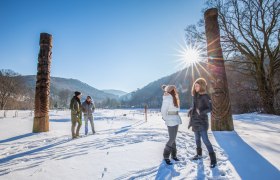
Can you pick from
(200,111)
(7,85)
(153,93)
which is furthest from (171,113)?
(153,93)

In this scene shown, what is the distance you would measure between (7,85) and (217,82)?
198 feet

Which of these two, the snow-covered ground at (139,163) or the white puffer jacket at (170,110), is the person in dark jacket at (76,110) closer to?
the snow-covered ground at (139,163)

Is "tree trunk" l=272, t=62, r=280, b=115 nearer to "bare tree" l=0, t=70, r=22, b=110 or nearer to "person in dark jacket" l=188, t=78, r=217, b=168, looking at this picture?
"person in dark jacket" l=188, t=78, r=217, b=168

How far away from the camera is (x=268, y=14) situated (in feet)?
52.5

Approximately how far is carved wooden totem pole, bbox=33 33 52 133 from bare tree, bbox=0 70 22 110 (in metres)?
52.7

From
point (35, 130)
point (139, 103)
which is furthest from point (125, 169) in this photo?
point (139, 103)

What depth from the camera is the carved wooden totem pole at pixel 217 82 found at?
8.25m

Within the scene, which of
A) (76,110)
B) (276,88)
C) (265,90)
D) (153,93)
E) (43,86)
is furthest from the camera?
(153,93)

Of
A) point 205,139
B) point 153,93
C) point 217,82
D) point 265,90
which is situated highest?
point 153,93

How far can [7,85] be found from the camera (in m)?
53.1

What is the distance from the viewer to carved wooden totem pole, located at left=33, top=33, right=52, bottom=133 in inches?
369

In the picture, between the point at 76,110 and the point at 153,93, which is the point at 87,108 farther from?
the point at 153,93

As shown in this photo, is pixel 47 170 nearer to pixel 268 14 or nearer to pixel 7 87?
pixel 268 14

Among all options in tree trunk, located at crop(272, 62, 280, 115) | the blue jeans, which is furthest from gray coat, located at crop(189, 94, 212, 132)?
tree trunk, located at crop(272, 62, 280, 115)
